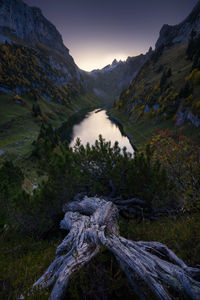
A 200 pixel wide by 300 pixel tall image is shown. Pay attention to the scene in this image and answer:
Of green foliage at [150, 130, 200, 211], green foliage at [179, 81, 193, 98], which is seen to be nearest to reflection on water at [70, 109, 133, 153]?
green foliage at [179, 81, 193, 98]

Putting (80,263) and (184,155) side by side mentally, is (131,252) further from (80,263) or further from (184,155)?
(184,155)

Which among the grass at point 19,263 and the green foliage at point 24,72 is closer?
the grass at point 19,263

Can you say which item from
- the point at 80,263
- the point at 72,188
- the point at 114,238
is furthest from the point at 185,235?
the point at 72,188

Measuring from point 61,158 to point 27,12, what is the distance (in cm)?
24344

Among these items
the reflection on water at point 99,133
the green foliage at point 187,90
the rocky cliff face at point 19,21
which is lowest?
the reflection on water at point 99,133

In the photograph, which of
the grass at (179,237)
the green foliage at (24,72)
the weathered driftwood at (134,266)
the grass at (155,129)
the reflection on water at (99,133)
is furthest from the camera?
the green foliage at (24,72)

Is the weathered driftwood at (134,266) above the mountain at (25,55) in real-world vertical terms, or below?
below

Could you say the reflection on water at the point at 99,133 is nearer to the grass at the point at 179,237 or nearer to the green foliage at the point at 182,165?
the green foliage at the point at 182,165

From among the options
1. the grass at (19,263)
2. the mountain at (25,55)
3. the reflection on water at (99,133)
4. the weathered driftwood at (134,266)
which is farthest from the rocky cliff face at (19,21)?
the weathered driftwood at (134,266)

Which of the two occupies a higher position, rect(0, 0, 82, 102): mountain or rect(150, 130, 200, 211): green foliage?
rect(0, 0, 82, 102): mountain

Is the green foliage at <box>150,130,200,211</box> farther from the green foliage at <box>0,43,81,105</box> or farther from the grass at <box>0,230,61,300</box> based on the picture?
the green foliage at <box>0,43,81,105</box>

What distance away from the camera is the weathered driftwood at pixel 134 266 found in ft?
7.63

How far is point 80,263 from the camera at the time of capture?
2.88 meters

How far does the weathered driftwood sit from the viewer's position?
2326 mm
